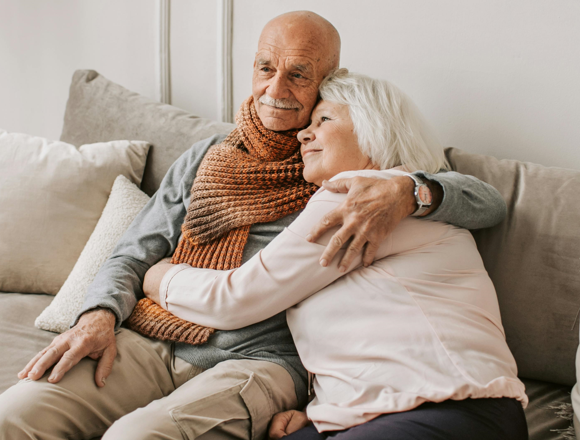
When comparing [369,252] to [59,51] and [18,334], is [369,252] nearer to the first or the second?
[18,334]

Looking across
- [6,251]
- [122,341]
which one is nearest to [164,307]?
[122,341]

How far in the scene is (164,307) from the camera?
1316 millimetres

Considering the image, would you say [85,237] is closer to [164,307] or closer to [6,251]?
[6,251]

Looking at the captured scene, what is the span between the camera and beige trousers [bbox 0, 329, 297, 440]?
1.01 meters

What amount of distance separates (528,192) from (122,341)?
45.7 inches

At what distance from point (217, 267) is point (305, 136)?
0.43m

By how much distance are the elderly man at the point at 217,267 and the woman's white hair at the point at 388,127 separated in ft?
0.37

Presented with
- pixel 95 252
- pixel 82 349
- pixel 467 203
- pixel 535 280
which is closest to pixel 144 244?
pixel 95 252

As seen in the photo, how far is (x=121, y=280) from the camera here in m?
1.36

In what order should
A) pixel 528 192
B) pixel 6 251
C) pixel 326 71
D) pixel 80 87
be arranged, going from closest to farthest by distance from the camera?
pixel 528 192 < pixel 326 71 < pixel 6 251 < pixel 80 87

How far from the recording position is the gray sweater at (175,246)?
118 cm

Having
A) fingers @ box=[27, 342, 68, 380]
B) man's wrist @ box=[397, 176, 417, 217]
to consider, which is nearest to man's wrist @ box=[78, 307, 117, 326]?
fingers @ box=[27, 342, 68, 380]

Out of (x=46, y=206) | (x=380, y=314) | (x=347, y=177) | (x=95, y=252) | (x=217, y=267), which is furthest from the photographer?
(x=46, y=206)

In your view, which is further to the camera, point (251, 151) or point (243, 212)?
point (251, 151)
